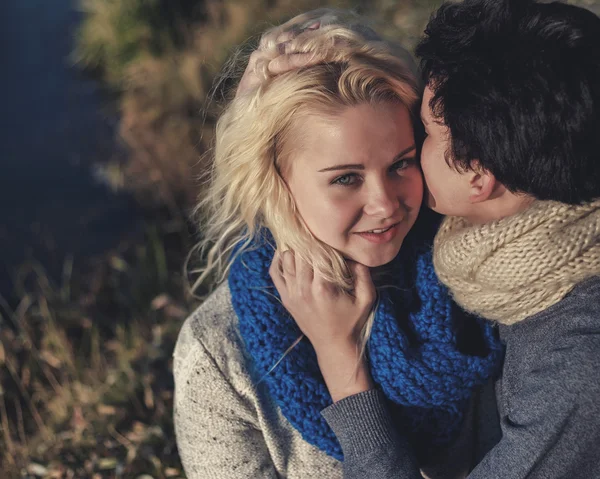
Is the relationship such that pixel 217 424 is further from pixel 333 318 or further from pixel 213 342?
pixel 333 318

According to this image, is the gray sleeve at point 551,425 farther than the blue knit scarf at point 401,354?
No

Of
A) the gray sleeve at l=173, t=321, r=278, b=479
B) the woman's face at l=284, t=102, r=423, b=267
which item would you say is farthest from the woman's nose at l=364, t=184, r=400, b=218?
the gray sleeve at l=173, t=321, r=278, b=479

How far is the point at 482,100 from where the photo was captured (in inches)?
68.6

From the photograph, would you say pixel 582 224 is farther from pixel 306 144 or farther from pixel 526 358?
pixel 306 144

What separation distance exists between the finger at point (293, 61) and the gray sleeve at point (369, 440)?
102 centimetres

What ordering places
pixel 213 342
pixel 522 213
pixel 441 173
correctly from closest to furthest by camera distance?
pixel 522 213
pixel 441 173
pixel 213 342

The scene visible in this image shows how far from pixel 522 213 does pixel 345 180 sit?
1.71ft

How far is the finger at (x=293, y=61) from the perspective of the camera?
82.4 inches

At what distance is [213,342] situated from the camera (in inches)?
88.0

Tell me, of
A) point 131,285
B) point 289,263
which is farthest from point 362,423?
point 131,285

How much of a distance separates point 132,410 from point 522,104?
8.42ft

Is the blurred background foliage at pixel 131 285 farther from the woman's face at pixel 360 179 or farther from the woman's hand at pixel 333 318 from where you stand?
the woman's hand at pixel 333 318

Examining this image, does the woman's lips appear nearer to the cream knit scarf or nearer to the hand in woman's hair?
the cream knit scarf

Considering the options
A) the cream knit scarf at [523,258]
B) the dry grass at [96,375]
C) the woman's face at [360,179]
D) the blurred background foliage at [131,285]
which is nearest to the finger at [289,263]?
the woman's face at [360,179]
